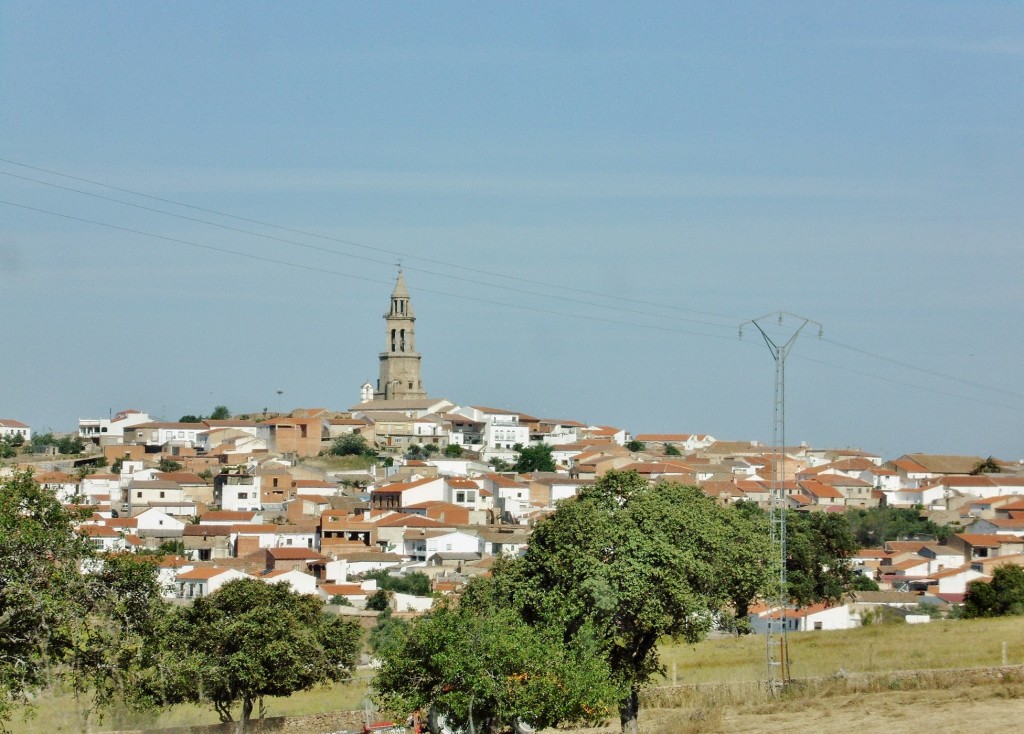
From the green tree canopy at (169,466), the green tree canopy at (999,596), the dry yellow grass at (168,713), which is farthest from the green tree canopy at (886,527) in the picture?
the dry yellow grass at (168,713)

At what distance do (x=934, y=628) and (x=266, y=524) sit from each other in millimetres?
50170

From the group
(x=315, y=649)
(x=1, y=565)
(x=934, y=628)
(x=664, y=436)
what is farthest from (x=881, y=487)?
(x=1, y=565)

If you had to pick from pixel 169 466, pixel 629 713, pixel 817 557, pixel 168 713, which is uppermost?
pixel 169 466

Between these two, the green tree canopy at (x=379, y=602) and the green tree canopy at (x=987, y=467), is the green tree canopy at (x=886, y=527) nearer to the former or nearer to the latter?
the green tree canopy at (x=987, y=467)

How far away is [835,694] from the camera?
78.2ft

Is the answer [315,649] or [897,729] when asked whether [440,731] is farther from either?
[315,649]

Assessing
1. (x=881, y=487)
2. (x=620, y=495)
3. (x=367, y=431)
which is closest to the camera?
(x=620, y=495)

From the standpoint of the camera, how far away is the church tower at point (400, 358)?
490ft

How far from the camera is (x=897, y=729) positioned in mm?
20328

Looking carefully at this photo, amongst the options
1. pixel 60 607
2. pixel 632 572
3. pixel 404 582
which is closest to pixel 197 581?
pixel 404 582

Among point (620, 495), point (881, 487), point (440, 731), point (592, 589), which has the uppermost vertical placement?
point (881, 487)

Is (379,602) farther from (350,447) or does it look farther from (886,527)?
(350,447)

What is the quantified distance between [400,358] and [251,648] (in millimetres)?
123579

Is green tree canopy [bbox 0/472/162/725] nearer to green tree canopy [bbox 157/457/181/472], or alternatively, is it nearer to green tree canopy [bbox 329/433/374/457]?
green tree canopy [bbox 157/457/181/472]
